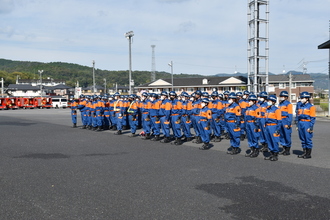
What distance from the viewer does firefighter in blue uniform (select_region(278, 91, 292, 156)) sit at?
10938mm

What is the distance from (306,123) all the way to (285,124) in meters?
0.79

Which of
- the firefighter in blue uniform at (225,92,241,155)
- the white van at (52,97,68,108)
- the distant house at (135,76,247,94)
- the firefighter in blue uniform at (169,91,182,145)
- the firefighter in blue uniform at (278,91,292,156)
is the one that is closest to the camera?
the firefighter in blue uniform at (278,91,292,156)

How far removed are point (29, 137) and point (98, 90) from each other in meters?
120

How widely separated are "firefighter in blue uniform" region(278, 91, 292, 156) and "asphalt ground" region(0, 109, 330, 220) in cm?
39

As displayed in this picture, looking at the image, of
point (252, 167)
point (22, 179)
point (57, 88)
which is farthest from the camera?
point (57, 88)

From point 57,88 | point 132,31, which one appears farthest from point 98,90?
point 132,31

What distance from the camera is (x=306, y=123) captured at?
10344 millimetres

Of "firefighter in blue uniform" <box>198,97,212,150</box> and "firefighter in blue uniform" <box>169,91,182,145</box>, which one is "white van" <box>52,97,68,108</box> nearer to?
"firefighter in blue uniform" <box>169,91,182,145</box>

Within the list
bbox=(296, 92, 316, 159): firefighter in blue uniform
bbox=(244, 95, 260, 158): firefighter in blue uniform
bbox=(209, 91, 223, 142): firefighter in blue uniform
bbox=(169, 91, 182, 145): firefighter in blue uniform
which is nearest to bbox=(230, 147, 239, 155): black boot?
bbox=(244, 95, 260, 158): firefighter in blue uniform

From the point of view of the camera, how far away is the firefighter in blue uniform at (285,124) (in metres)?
10.9

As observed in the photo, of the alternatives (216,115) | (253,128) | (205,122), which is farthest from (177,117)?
(253,128)

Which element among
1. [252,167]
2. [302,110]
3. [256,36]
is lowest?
[252,167]

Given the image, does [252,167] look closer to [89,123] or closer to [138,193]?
[138,193]

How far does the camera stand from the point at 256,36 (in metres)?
29.5
